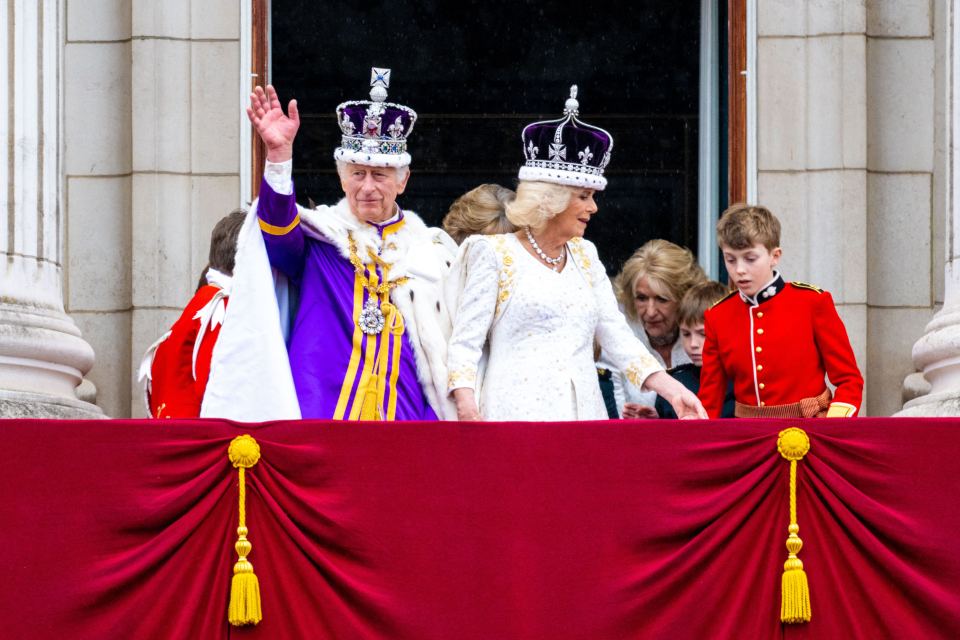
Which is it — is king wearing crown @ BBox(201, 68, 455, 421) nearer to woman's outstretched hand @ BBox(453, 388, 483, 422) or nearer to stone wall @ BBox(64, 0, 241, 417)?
woman's outstretched hand @ BBox(453, 388, 483, 422)

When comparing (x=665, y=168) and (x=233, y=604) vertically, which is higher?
(x=665, y=168)

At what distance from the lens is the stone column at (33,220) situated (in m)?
7.43

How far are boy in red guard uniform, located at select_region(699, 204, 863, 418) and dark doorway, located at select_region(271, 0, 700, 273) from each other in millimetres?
4296

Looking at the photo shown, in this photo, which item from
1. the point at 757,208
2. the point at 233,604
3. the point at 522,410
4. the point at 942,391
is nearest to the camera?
the point at 233,604

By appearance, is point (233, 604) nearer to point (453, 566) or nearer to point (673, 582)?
point (453, 566)

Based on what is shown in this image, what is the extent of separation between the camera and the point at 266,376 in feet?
21.4

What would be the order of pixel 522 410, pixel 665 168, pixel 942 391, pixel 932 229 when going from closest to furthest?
pixel 522 410 → pixel 942 391 → pixel 932 229 → pixel 665 168

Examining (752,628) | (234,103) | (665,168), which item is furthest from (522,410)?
(665,168)

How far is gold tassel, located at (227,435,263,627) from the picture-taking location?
5695mm

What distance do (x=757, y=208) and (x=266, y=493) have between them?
7.23 ft

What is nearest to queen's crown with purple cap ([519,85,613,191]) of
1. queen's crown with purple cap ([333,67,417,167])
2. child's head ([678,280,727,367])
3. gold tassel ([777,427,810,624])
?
queen's crown with purple cap ([333,67,417,167])

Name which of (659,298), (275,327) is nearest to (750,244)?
(659,298)

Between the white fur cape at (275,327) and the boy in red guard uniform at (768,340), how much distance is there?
1067 millimetres

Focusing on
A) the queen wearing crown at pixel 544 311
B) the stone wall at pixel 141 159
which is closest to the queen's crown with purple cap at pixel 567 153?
the queen wearing crown at pixel 544 311
